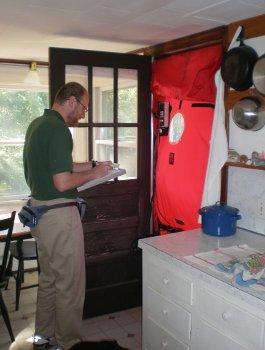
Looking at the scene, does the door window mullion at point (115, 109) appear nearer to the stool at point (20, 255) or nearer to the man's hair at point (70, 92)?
the man's hair at point (70, 92)

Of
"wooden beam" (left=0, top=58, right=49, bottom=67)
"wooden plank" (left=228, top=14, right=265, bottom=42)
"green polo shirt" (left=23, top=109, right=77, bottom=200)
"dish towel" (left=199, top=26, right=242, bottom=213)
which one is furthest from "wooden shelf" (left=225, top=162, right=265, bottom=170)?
"wooden beam" (left=0, top=58, right=49, bottom=67)

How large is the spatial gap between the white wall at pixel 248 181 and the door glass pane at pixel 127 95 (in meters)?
0.84

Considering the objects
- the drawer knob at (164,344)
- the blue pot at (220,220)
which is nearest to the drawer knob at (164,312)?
the drawer knob at (164,344)

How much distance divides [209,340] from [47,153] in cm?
124

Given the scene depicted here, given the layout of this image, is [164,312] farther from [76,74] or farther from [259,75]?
[76,74]

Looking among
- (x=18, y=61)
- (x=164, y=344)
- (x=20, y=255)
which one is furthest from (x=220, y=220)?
(x=18, y=61)

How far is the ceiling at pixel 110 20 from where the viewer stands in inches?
73.3

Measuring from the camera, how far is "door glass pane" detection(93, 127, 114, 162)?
2.82 metres

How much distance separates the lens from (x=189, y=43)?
2549mm

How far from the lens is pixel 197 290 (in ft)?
5.77

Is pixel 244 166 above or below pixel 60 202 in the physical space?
above

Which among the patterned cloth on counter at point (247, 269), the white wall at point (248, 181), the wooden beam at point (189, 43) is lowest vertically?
the patterned cloth on counter at point (247, 269)

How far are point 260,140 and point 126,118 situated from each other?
1.08 meters

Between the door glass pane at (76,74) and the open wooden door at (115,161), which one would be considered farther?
the open wooden door at (115,161)
